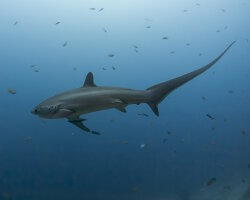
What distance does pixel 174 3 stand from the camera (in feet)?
79.5

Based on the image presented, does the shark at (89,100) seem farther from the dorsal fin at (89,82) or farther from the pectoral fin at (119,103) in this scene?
the dorsal fin at (89,82)

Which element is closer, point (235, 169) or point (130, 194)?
point (130, 194)

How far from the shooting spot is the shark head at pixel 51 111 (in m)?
3.77

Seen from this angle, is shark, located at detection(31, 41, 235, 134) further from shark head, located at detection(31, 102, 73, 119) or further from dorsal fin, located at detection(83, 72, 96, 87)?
dorsal fin, located at detection(83, 72, 96, 87)

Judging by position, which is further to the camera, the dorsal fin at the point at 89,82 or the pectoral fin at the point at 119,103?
the dorsal fin at the point at 89,82

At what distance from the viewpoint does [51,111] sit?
379cm

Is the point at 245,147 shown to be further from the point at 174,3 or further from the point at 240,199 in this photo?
the point at 174,3

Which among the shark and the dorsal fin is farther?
the dorsal fin

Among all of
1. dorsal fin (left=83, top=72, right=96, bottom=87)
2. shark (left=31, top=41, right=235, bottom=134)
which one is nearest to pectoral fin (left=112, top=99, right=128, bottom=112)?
shark (left=31, top=41, right=235, bottom=134)

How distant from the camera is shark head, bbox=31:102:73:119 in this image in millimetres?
3773

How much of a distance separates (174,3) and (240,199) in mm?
15255

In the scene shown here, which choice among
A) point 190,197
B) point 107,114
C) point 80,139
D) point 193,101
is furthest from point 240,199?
point 193,101

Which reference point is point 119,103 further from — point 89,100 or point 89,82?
point 89,82

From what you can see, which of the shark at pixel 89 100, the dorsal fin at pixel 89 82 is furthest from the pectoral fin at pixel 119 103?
the dorsal fin at pixel 89 82
